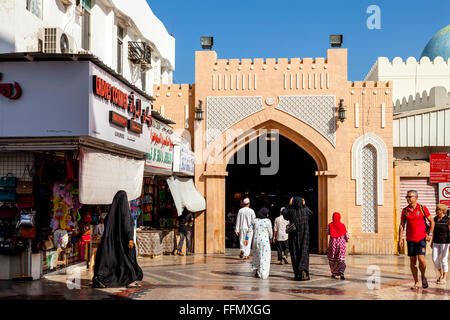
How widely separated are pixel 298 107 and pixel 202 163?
3.08 metres

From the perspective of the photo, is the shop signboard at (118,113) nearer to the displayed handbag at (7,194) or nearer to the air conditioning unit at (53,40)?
the air conditioning unit at (53,40)

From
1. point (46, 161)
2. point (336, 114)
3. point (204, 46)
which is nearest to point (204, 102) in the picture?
point (204, 46)

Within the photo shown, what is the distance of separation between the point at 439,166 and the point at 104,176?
10080mm

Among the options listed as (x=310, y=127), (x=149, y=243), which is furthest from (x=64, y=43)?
(x=310, y=127)

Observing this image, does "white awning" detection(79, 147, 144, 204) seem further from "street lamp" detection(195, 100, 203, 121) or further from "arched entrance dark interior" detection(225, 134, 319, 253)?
"arched entrance dark interior" detection(225, 134, 319, 253)

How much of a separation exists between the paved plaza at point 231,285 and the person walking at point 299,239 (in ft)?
0.76

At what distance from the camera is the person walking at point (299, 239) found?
9.05 metres

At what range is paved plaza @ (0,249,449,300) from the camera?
7.28 meters

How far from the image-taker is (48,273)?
8.73 meters

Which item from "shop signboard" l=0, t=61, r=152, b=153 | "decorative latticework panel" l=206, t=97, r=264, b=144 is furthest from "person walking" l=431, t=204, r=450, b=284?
"decorative latticework panel" l=206, t=97, r=264, b=144

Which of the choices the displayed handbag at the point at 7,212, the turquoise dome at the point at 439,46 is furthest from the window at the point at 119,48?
the turquoise dome at the point at 439,46

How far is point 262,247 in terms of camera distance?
31.1ft

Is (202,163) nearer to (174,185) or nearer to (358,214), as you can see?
(174,185)
